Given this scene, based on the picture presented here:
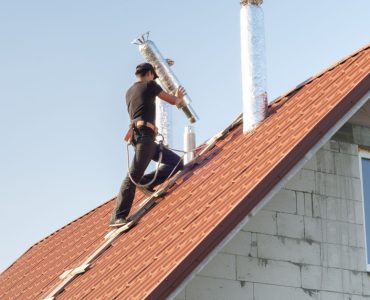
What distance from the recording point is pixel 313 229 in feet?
33.4

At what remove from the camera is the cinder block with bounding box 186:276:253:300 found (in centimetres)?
943

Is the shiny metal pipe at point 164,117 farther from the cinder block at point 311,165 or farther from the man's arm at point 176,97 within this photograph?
the cinder block at point 311,165

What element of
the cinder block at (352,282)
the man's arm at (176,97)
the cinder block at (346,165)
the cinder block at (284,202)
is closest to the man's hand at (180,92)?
the man's arm at (176,97)

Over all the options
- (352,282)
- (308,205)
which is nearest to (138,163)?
(308,205)

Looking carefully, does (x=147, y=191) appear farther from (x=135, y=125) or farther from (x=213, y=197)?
(x=213, y=197)

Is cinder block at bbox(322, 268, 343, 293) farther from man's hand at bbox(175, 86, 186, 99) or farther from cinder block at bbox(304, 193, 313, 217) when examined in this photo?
man's hand at bbox(175, 86, 186, 99)

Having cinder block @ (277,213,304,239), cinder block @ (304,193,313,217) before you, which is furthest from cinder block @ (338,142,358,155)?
cinder block @ (277,213,304,239)

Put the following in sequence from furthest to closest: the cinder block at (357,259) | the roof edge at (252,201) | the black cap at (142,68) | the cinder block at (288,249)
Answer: the black cap at (142,68), the cinder block at (357,259), the cinder block at (288,249), the roof edge at (252,201)

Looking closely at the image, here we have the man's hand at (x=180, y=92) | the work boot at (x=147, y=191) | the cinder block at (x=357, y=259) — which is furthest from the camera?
the man's hand at (x=180, y=92)

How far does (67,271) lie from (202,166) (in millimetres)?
2016

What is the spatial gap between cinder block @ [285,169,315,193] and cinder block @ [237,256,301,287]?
81 cm

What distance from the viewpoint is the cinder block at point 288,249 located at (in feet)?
32.3

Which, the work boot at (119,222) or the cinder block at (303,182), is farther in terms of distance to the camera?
the work boot at (119,222)

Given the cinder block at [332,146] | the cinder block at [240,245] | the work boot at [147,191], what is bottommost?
the cinder block at [240,245]
